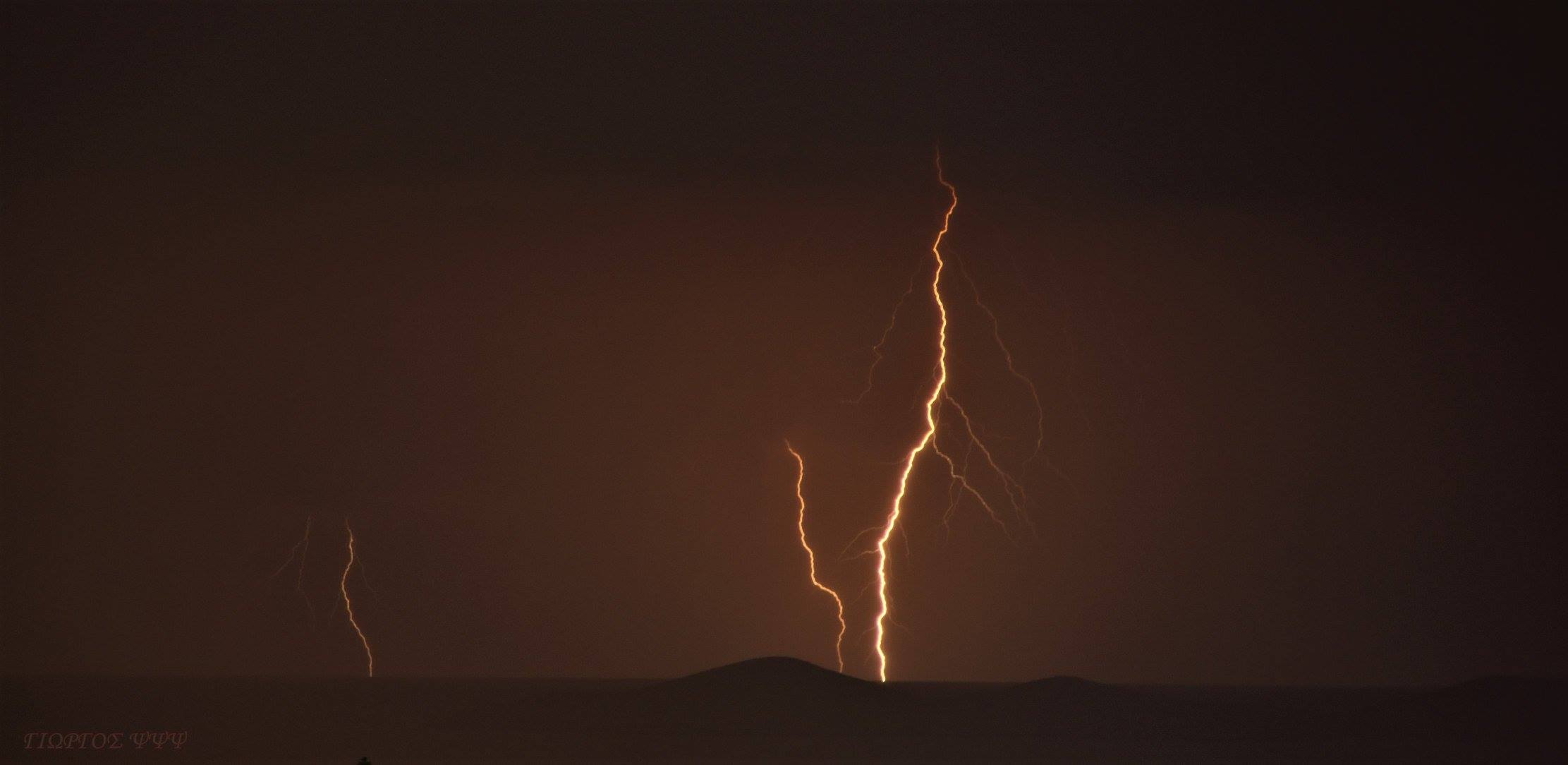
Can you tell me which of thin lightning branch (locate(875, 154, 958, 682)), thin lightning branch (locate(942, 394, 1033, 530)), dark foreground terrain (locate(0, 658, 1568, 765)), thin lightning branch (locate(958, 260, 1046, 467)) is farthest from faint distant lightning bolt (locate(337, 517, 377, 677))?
thin lightning branch (locate(958, 260, 1046, 467))

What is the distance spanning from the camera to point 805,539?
723cm

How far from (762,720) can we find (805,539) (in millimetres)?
1160

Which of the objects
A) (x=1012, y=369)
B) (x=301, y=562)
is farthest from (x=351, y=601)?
(x=1012, y=369)

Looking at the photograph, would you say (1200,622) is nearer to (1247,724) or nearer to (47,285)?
(1247,724)

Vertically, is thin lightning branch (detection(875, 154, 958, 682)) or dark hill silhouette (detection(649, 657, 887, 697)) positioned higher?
thin lightning branch (detection(875, 154, 958, 682))

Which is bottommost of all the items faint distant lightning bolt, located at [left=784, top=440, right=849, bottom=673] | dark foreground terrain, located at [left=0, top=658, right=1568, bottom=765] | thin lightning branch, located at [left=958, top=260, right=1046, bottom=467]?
dark foreground terrain, located at [left=0, top=658, right=1568, bottom=765]

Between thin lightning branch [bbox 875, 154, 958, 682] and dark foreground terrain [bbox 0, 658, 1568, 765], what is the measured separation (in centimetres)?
42

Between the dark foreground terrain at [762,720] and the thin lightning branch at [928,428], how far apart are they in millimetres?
417

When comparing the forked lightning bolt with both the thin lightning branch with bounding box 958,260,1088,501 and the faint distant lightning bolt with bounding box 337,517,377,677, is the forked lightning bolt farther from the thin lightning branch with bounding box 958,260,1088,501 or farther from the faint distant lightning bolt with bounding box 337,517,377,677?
the faint distant lightning bolt with bounding box 337,517,377,677

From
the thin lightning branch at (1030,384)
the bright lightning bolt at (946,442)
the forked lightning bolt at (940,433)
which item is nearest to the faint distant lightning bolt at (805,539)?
the bright lightning bolt at (946,442)

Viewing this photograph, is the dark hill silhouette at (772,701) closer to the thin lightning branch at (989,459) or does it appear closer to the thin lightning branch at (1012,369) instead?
the thin lightning branch at (989,459)

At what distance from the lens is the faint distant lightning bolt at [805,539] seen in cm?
717

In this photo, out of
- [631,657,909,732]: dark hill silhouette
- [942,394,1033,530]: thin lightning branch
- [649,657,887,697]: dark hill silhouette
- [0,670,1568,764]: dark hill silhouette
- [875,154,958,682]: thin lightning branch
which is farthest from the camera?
[942,394,1033,530]: thin lightning branch

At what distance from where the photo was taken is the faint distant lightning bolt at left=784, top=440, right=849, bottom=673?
717 centimetres
